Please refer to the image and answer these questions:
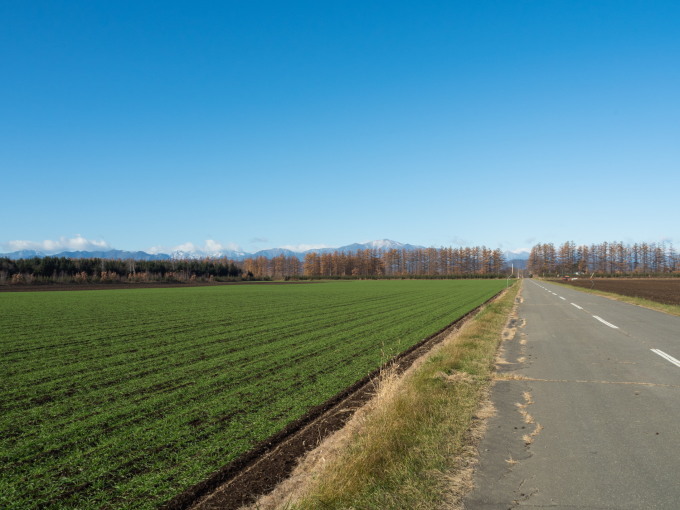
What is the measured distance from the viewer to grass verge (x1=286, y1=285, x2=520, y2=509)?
382 cm

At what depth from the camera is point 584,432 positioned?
210 inches

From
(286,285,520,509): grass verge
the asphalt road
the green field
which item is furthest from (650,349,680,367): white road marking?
the green field

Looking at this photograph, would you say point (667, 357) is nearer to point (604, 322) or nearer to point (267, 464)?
point (604, 322)

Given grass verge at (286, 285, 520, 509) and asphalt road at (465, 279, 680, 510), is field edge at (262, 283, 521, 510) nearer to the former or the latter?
grass verge at (286, 285, 520, 509)

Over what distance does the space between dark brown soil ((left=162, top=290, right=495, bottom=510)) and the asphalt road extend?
88.6 inches

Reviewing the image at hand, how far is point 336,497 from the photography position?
12.4 ft

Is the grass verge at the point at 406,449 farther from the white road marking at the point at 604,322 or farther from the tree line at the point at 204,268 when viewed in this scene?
the tree line at the point at 204,268

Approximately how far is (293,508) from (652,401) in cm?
609

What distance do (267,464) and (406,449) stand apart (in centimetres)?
173

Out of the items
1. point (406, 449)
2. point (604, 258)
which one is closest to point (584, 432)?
point (406, 449)

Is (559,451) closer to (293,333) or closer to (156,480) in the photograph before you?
(156,480)

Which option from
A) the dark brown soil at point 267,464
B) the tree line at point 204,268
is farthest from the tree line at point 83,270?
the dark brown soil at point 267,464

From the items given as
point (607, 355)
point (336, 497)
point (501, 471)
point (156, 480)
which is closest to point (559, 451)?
point (501, 471)

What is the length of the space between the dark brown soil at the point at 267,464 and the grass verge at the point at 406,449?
54 cm
